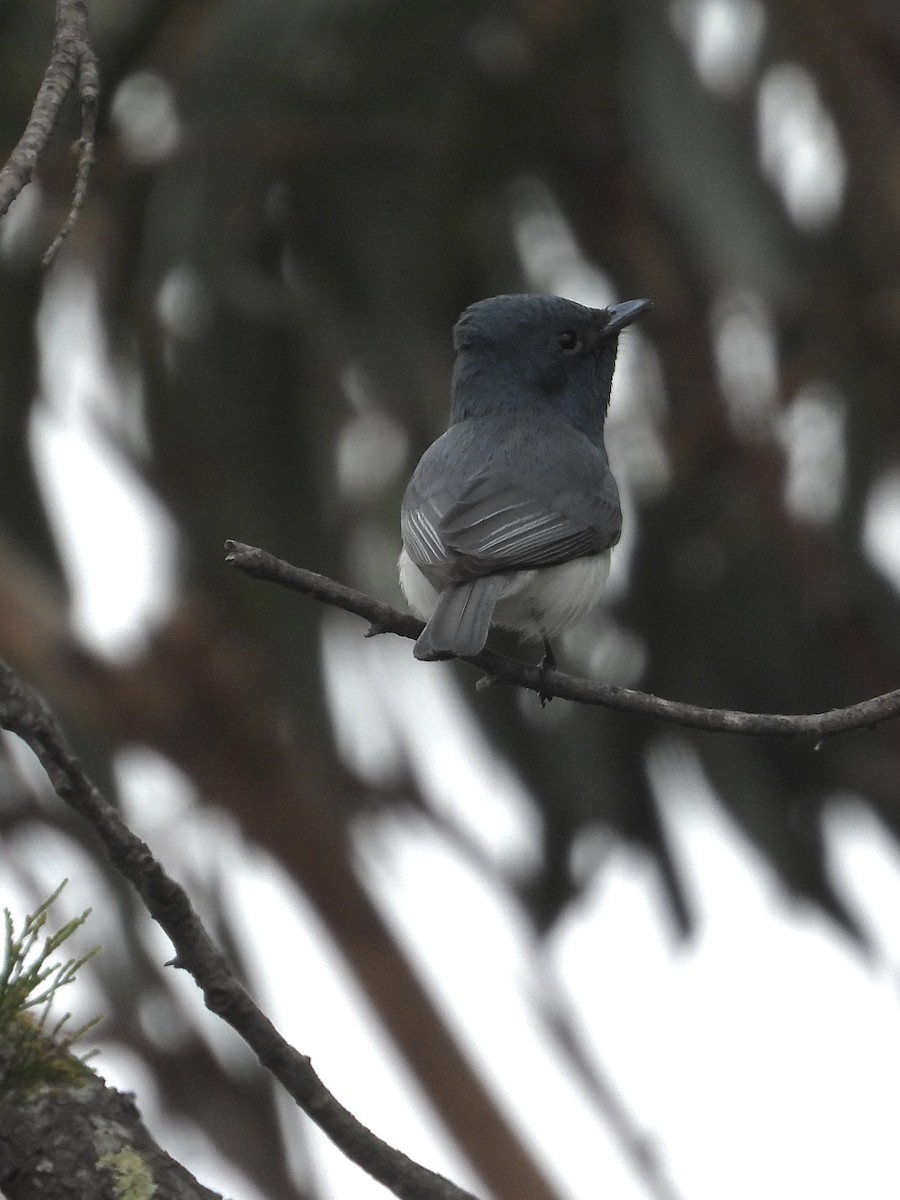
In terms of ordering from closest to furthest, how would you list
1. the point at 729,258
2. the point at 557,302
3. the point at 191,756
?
the point at 557,302
the point at 729,258
the point at 191,756

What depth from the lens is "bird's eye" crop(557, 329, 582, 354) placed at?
503cm

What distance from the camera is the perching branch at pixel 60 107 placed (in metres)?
2.57

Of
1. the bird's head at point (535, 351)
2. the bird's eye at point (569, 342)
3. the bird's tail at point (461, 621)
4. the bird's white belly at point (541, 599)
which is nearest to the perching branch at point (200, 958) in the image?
the bird's tail at point (461, 621)

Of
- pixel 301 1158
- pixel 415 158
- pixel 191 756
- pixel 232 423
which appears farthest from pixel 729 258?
pixel 301 1158

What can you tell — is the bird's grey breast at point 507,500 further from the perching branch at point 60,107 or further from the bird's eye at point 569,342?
the perching branch at point 60,107

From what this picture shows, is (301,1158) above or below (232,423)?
below

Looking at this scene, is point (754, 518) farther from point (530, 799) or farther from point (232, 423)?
point (232, 423)

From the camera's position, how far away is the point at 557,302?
5.02 m

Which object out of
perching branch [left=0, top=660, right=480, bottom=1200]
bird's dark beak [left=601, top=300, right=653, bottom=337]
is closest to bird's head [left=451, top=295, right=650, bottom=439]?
bird's dark beak [left=601, top=300, right=653, bottom=337]

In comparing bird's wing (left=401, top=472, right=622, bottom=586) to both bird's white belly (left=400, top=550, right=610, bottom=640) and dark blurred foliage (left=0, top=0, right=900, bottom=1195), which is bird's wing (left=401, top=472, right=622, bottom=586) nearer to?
bird's white belly (left=400, top=550, right=610, bottom=640)

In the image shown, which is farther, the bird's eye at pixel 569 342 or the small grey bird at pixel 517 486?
the bird's eye at pixel 569 342

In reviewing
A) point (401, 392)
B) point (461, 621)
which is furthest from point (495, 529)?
point (401, 392)

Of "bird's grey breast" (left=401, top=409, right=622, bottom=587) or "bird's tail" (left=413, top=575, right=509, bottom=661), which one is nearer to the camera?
"bird's tail" (left=413, top=575, right=509, bottom=661)

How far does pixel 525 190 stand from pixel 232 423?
1.54 metres
